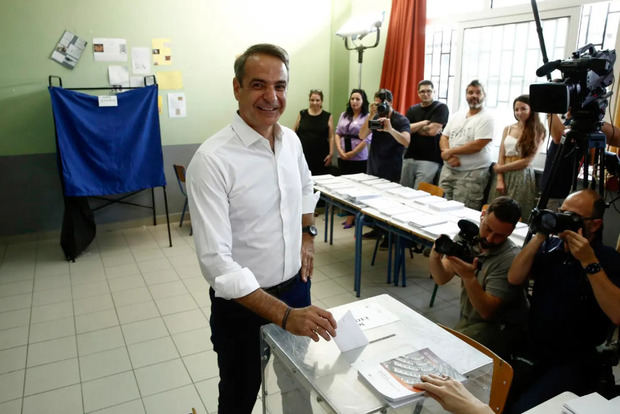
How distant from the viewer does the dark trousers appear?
1.54 m

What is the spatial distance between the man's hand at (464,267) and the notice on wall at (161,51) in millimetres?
4112

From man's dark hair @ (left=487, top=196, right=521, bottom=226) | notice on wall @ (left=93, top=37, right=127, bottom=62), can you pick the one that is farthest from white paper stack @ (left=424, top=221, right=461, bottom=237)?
notice on wall @ (left=93, top=37, right=127, bottom=62)

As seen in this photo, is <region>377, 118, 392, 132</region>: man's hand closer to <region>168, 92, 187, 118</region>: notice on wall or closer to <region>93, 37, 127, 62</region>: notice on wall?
<region>168, 92, 187, 118</region>: notice on wall

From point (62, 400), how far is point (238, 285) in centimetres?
171

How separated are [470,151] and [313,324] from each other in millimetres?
3104

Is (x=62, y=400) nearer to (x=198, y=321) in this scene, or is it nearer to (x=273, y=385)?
(x=198, y=321)

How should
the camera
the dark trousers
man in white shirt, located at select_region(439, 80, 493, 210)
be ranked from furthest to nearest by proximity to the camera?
the camera < man in white shirt, located at select_region(439, 80, 493, 210) < the dark trousers

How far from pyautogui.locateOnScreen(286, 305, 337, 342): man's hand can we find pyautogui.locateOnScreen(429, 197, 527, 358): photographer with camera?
904 millimetres

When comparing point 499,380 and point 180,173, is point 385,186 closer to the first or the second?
point 180,173

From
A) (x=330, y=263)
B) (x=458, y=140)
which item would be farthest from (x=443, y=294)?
(x=458, y=140)

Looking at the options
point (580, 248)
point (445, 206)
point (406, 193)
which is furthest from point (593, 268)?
point (406, 193)

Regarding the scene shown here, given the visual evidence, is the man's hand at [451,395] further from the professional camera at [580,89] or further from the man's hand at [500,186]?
the man's hand at [500,186]

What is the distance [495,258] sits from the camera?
2.07 meters

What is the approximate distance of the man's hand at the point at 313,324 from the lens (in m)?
1.20
